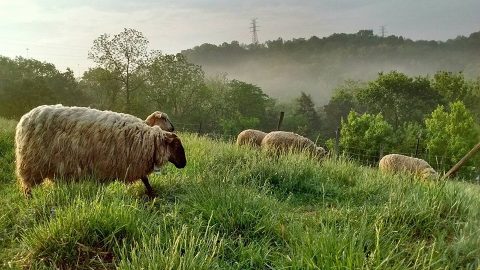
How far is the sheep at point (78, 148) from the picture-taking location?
21.9ft

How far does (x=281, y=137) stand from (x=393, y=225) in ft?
35.1

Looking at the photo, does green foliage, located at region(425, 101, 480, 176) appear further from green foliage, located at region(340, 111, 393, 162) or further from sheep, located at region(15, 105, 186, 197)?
sheep, located at region(15, 105, 186, 197)

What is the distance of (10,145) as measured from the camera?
12.7 metres

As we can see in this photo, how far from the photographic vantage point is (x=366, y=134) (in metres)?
43.8

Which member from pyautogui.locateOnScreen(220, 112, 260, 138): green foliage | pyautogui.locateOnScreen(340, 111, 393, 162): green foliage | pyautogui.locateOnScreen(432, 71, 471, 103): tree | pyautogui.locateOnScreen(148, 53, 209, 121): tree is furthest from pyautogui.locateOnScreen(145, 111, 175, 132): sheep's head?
pyautogui.locateOnScreen(432, 71, 471, 103): tree

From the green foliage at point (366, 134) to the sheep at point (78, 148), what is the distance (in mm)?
37969

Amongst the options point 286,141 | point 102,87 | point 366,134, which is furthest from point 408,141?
point 286,141

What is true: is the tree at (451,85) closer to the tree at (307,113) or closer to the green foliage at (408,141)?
the green foliage at (408,141)

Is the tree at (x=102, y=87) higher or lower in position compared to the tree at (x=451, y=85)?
higher

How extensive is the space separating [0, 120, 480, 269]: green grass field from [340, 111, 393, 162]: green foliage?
38.5 meters

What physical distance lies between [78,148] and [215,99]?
202ft

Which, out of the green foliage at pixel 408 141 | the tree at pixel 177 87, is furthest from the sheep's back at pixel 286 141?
the tree at pixel 177 87

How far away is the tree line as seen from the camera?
40.9 meters

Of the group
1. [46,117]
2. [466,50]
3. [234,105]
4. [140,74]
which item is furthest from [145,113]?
[466,50]
